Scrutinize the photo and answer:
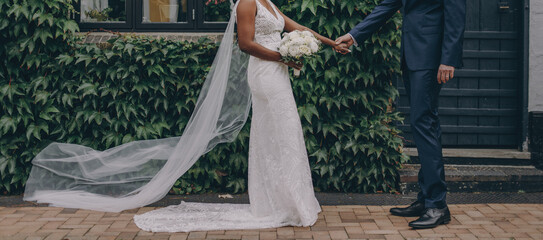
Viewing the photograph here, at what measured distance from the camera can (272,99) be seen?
4.35m

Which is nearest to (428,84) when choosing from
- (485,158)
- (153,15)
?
(485,158)

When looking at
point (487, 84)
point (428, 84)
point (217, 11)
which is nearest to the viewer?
point (428, 84)

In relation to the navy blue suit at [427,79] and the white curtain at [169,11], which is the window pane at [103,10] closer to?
the white curtain at [169,11]

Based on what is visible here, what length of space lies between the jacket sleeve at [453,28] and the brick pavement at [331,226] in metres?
1.26

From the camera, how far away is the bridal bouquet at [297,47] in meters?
4.14

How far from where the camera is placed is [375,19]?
473cm

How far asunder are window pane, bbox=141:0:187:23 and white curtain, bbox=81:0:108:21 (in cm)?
43

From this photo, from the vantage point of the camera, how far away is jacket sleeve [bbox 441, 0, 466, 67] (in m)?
4.10

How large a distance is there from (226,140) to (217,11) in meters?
1.66

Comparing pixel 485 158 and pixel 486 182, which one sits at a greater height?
pixel 485 158

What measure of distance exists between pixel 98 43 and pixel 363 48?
2574 millimetres

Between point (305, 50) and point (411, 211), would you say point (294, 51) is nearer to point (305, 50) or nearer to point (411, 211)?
point (305, 50)

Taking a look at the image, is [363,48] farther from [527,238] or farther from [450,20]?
[527,238]

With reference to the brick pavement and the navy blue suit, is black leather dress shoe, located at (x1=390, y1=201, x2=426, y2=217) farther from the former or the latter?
the navy blue suit
